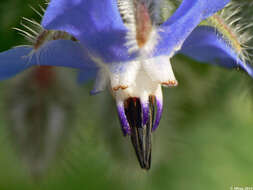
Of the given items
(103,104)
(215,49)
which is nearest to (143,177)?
(103,104)

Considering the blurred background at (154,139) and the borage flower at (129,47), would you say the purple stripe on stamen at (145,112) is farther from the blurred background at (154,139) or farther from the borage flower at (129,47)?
the blurred background at (154,139)

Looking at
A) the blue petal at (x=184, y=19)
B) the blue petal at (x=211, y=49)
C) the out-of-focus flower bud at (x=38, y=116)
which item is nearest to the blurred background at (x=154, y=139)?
the out-of-focus flower bud at (x=38, y=116)

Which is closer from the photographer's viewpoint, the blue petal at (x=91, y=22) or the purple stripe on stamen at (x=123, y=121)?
the blue petal at (x=91, y=22)

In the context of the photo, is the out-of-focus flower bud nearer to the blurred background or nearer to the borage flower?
the blurred background

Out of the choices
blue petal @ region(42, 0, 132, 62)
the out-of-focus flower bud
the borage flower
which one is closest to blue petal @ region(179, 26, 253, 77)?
the borage flower

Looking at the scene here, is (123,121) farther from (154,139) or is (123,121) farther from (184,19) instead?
(154,139)

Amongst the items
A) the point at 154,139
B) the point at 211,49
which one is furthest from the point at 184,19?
the point at 154,139

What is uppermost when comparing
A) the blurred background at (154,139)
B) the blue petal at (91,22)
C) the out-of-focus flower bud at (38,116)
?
the blue petal at (91,22)
